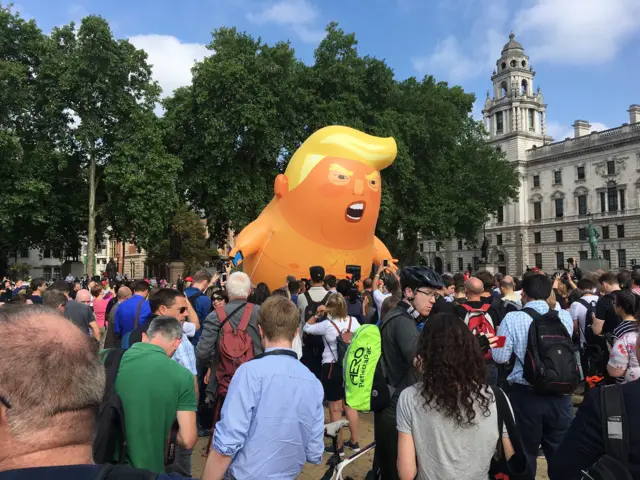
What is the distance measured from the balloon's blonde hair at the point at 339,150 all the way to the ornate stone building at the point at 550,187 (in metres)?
38.7

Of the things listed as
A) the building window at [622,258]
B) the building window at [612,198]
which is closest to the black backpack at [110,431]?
the building window at [622,258]

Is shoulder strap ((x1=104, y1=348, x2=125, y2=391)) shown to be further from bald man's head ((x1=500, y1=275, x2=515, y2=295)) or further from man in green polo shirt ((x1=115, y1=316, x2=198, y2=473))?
bald man's head ((x1=500, y1=275, x2=515, y2=295))

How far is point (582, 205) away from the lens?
5997 centimetres

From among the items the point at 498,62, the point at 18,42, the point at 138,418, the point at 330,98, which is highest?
the point at 498,62

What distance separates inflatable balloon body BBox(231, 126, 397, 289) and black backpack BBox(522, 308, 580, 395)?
337 inches

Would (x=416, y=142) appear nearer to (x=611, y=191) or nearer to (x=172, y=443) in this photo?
(x=172, y=443)

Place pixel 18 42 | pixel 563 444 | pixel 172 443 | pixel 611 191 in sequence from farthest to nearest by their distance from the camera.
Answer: pixel 611 191 → pixel 18 42 → pixel 172 443 → pixel 563 444

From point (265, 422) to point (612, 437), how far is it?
1583mm

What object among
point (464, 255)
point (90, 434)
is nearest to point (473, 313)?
point (90, 434)

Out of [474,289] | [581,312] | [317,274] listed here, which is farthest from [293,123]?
[474,289]

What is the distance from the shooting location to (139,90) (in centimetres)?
2598

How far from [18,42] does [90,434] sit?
29665mm

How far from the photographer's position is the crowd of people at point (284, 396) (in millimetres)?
1274

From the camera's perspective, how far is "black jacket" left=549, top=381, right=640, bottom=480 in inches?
66.8
